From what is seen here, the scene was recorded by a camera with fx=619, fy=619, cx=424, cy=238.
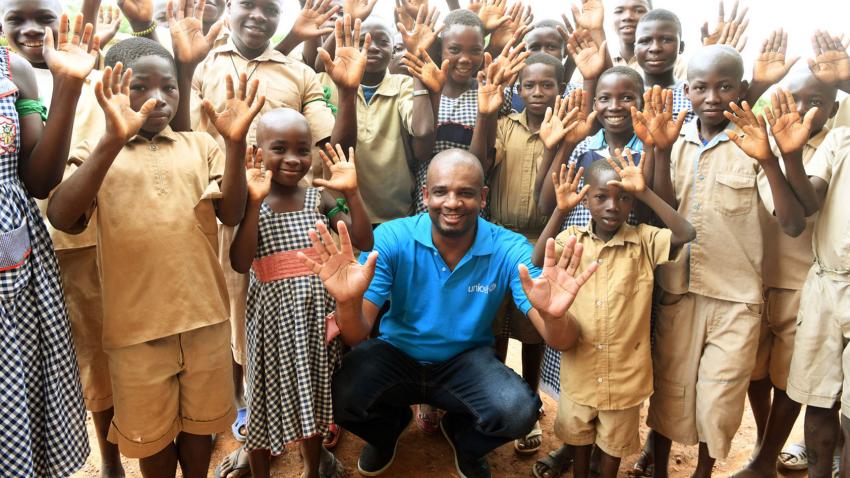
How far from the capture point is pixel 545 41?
4180 mm

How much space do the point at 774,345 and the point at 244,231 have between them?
2.61 metres

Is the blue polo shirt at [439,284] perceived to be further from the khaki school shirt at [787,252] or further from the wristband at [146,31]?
the wristband at [146,31]

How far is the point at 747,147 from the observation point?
2.61m

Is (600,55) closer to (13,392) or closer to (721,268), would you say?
(721,268)

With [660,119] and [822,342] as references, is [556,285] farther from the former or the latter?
[822,342]

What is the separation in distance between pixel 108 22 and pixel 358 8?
1.45 m

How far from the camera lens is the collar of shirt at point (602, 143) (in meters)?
3.10

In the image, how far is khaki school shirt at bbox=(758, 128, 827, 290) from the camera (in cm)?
296

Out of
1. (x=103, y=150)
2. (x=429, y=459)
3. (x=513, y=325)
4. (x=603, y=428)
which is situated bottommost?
(x=429, y=459)

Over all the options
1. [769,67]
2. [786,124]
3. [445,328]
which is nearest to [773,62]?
[769,67]

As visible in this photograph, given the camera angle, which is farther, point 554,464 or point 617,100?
point 554,464

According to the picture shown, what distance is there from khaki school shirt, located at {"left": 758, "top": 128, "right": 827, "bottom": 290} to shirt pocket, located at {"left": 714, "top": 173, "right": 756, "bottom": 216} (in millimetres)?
165

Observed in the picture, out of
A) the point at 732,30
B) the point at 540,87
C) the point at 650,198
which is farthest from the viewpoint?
the point at 732,30

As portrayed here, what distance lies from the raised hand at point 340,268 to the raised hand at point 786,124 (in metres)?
1.76
